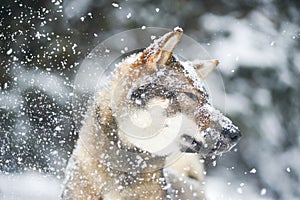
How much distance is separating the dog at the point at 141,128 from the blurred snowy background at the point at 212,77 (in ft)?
7.78

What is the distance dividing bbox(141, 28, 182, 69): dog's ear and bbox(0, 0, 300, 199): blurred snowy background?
248 cm

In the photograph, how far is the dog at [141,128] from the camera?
286 cm

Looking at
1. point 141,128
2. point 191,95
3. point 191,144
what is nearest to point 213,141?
point 191,144

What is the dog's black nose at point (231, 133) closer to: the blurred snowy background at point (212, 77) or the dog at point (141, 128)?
the dog at point (141, 128)

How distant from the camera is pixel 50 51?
5641mm

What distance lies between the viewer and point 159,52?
2861mm

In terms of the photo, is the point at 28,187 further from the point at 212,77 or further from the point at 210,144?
the point at 210,144

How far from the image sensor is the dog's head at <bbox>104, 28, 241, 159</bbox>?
2.81m

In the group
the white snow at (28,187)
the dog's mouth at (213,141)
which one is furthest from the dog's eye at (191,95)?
the white snow at (28,187)

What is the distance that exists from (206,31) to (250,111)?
1.04m

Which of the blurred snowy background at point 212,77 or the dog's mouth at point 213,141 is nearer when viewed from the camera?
the dog's mouth at point 213,141

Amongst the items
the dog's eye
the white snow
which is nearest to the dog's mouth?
the dog's eye

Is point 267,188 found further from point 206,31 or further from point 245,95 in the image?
point 206,31

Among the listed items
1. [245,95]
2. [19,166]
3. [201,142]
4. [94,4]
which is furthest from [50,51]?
[201,142]
